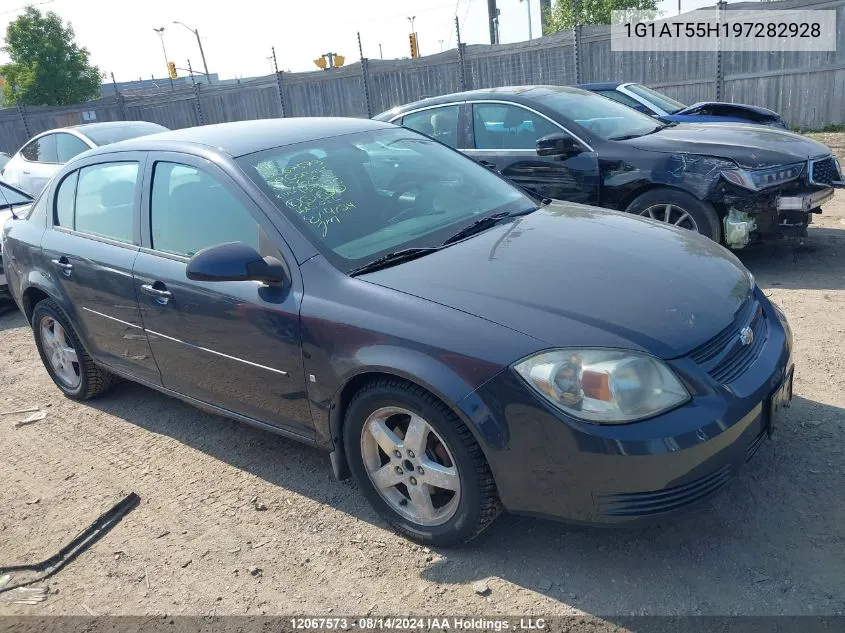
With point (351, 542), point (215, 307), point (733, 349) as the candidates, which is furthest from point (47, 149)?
point (733, 349)

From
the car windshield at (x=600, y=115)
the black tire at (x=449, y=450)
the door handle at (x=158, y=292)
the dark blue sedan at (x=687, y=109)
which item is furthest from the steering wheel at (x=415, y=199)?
the dark blue sedan at (x=687, y=109)

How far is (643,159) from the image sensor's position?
5977 millimetres

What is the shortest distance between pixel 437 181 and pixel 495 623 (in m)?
2.19

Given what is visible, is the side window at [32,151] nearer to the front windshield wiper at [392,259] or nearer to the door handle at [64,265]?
the door handle at [64,265]

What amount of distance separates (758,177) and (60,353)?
5.35 m

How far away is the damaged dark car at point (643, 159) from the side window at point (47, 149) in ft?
20.9

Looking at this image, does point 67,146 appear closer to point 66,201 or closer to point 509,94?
point 66,201

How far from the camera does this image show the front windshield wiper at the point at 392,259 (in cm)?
297

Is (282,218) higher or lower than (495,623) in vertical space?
higher

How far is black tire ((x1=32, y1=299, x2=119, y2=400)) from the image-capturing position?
4.53m

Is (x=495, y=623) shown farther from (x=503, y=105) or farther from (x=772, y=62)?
(x=772, y=62)

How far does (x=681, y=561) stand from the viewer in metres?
2.67

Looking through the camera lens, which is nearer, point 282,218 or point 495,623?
point 495,623

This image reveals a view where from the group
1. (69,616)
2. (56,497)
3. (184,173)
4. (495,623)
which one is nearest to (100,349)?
(56,497)
